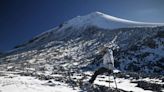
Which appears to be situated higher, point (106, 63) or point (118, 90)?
point (106, 63)

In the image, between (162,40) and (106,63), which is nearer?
(106,63)

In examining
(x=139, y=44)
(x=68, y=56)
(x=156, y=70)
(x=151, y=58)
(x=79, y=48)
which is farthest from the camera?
(x=79, y=48)

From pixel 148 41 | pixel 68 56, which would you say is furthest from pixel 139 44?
pixel 68 56

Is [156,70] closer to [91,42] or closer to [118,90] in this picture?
[118,90]

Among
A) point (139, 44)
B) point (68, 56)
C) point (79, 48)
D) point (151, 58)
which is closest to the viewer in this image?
point (151, 58)

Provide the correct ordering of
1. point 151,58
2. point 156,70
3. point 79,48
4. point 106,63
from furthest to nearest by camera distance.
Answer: point 79,48 → point 151,58 → point 156,70 → point 106,63

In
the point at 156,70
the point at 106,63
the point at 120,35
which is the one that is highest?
the point at 120,35

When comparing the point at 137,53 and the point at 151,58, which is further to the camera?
the point at 137,53

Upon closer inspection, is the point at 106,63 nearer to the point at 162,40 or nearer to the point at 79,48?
the point at 162,40

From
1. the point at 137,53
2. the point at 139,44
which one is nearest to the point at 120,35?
the point at 139,44
